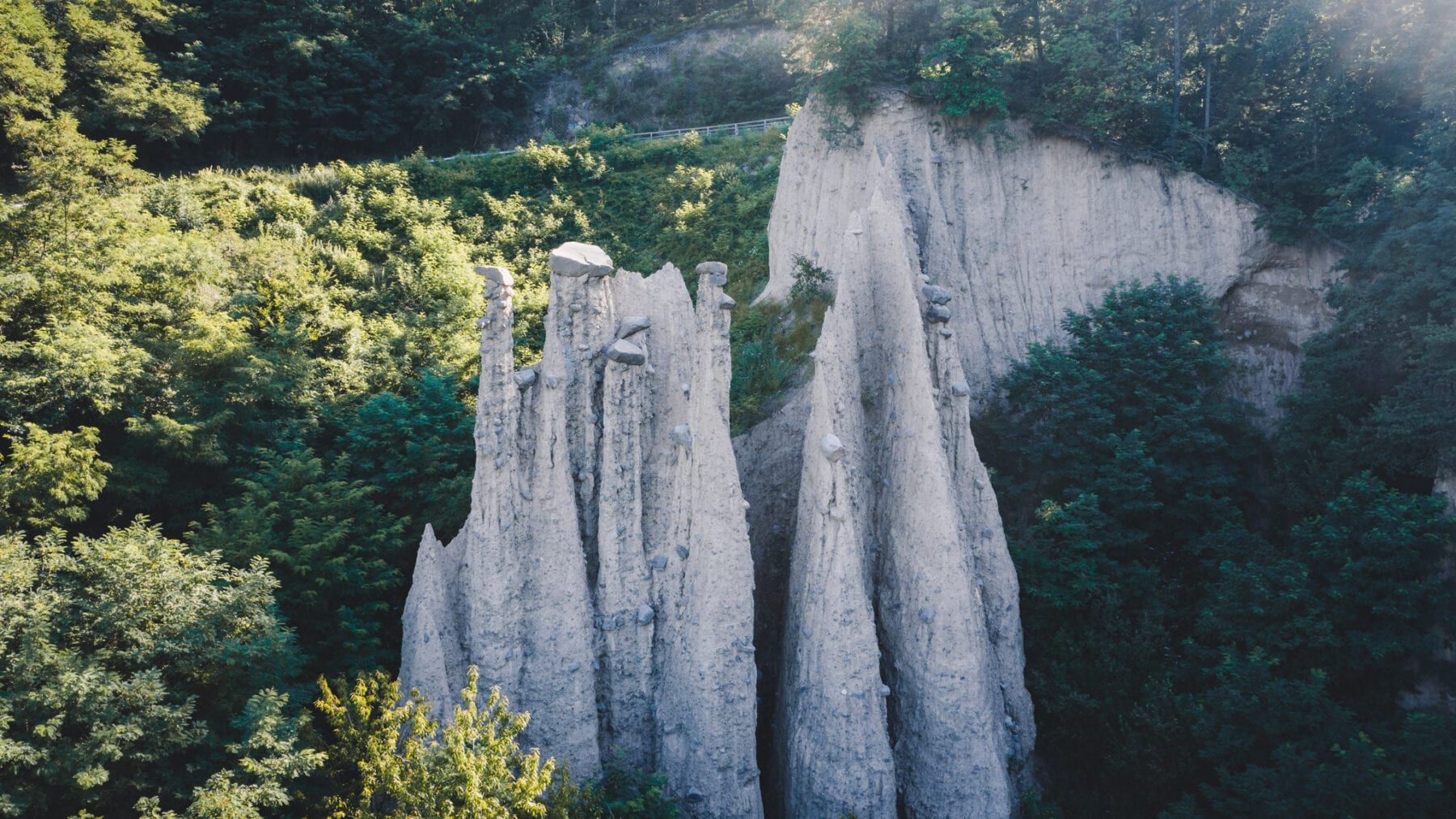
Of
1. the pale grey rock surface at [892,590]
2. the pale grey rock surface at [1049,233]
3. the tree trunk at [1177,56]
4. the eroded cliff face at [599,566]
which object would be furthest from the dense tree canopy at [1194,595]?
the eroded cliff face at [599,566]

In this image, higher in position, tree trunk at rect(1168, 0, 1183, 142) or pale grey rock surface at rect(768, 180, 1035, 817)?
tree trunk at rect(1168, 0, 1183, 142)

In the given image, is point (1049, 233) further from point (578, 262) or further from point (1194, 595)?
point (578, 262)

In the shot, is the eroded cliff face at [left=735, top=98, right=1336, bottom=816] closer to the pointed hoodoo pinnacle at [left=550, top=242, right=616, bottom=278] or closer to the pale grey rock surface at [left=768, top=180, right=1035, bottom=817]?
the pale grey rock surface at [left=768, top=180, right=1035, bottom=817]

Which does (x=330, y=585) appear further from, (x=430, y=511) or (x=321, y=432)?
(x=321, y=432)

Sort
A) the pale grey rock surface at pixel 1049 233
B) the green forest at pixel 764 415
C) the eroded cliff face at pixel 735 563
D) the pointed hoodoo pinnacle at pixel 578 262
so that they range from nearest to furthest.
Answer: the green forest at pixel 764 415 → the eroded cliff face at pixel 735 563 → the pointed hoodoo pinnacle at pixel 578 262 → the pale grey rock surface at pixel 1049 233

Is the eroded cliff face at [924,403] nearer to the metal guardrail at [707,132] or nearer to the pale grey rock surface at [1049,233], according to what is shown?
the pale grey rock surface at [1049,233]

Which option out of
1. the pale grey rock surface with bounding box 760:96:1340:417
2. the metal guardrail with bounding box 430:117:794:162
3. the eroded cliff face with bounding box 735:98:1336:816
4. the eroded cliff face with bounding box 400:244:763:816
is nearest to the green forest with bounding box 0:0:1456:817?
the pale grey rock surface with bounding box 760:96:1340:417

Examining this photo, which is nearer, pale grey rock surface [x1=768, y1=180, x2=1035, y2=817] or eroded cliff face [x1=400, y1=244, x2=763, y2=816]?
eroded cliff face [x1=400, y1=244, x2=763, y2=816]
